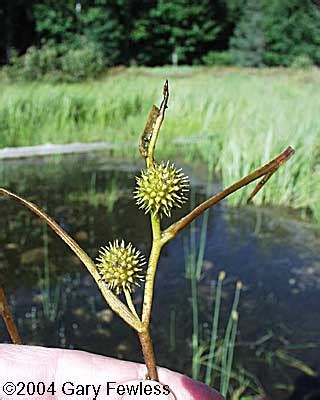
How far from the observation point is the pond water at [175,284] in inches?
92.0

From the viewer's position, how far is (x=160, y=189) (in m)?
0.48

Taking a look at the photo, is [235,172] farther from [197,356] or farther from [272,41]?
[272,41]

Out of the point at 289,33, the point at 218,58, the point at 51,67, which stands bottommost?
the point at 51,67

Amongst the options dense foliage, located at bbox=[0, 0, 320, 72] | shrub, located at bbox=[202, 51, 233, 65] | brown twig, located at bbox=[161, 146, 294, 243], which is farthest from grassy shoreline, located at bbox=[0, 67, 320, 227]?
shrub, located at bbox=[202, 51, 233, 65]

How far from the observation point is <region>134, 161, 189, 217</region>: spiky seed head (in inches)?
19.1

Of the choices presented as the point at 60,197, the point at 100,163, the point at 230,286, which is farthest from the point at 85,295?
the point at 100,163

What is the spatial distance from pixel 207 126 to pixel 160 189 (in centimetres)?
538

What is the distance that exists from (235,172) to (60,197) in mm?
1231

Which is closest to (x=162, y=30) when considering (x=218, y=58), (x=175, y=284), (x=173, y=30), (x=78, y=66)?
(x=173, y=30)

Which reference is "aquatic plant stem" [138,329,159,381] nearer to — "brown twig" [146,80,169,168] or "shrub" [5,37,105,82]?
"brown twig" [146,80,169,168]

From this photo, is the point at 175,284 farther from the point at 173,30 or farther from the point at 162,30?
the point at 162,30

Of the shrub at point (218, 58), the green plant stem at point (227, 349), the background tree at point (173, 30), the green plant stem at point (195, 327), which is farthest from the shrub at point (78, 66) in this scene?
the green plant stem at point (227, 349)

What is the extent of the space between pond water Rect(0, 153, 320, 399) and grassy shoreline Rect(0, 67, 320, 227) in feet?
0.83

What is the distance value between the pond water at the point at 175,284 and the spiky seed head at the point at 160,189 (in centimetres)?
180
